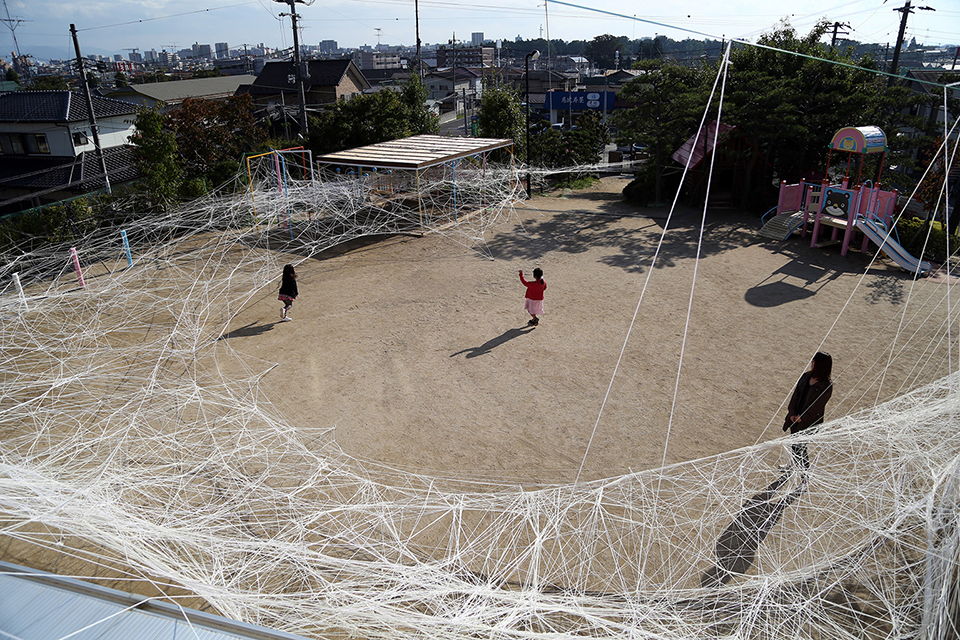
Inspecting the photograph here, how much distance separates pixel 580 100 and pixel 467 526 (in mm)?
40548

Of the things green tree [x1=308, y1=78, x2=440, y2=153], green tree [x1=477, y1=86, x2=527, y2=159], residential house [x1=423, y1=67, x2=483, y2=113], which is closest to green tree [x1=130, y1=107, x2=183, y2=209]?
green tree [x1=308, y1=78, x2=440, y2=153]

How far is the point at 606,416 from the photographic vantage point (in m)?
6.76

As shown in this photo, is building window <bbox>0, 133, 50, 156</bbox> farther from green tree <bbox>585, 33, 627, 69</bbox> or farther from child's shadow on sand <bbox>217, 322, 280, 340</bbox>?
green tree <bbox>585, 33, 627, 69</bbox>

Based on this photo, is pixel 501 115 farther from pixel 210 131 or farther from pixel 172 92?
pixel 172 92

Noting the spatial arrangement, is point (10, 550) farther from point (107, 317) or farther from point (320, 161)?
point (320, 161)

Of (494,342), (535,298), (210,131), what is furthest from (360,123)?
(494,342)

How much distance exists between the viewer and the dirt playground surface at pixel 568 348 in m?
6.37

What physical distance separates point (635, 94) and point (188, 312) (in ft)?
42.8

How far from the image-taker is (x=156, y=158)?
13.8 meters

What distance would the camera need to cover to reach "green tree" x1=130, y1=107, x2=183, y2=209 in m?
13.6

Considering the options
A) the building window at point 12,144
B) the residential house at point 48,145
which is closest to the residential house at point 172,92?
the residential house at point 48,145

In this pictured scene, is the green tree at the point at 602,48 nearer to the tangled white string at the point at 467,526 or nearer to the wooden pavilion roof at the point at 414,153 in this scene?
the wooden pavilion roof at the point at 414,153

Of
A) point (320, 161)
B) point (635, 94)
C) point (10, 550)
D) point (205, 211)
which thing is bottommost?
point (10, 550)

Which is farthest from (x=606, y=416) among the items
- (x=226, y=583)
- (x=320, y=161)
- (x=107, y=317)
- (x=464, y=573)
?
(x=320, y=161)
